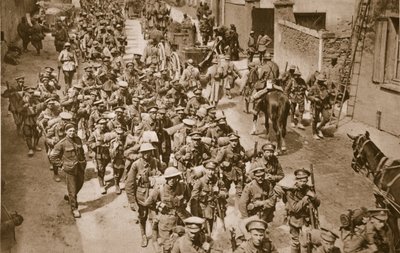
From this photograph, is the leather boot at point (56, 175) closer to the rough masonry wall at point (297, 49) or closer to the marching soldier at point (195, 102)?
the marching soldier at point (195, 102)

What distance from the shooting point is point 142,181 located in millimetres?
9727

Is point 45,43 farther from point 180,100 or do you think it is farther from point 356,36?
point 356,36

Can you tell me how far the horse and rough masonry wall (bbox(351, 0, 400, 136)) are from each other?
4707 millimetres

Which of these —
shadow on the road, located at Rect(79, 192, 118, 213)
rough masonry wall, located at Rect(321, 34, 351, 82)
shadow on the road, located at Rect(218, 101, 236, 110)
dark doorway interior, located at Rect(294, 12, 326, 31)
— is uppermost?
dark doorway interior, located at Rect(294, 12, 326, 31)

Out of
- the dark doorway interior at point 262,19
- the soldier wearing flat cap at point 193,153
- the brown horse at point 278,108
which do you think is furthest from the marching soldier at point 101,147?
the dark doorway interior at point 262,19

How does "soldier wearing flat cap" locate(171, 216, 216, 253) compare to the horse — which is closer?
"soldier wearing flat cap" locate(171, 216, 216, 253)

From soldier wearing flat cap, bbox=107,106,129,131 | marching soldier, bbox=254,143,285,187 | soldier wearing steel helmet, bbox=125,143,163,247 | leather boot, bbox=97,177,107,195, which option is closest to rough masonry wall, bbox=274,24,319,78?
soldier wearing flat cap, bbox=107,106,129,131

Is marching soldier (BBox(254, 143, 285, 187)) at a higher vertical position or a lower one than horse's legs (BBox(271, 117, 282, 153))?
higher

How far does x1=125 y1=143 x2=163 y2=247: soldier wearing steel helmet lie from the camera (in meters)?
9.73

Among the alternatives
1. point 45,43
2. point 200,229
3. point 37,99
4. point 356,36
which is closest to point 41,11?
point 45,43

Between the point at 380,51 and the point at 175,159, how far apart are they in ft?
24.1

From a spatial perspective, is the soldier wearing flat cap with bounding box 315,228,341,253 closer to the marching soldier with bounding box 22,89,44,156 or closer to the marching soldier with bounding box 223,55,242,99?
the marching soldier with bounding box 22,89,44,156

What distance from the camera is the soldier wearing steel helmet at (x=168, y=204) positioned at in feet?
27.8

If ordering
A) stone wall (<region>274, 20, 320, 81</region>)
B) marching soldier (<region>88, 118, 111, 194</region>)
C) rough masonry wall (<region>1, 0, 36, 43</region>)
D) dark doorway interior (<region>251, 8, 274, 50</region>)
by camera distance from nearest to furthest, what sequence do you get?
marching soldier (<region>88, 118, 111, 194</region>)
stone wall (<region>274, 20, 320, 81</region>)
rough masonry wall (<region>1, 0, 36, 43</region>)
dark doorway interior (<region>251, 8, 274, 50</region>)
